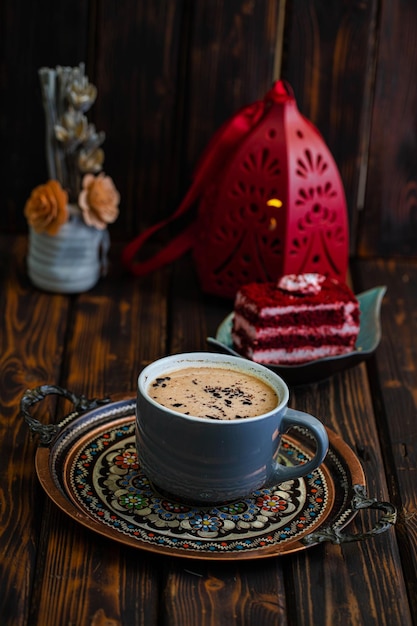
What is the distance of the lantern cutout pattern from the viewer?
4.86 feet

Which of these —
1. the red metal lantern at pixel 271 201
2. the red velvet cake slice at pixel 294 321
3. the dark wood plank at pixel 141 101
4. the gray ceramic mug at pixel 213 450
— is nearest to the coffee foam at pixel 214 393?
the gray ceramic mug at pixel 213 450

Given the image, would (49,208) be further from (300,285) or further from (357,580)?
(357,580)

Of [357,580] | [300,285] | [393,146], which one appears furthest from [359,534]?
[393,146]

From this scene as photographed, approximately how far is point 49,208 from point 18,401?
38 cm

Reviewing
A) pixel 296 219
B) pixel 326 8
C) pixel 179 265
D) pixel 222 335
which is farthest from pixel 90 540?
pixel 326 8

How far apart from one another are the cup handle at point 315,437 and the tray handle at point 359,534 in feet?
0.20

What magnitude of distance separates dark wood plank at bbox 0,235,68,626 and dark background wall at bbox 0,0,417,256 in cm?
23

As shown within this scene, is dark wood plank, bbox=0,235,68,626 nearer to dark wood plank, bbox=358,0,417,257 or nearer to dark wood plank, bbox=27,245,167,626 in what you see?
dark wood plank, bbox=27,245,167,626

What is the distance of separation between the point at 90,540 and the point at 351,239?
1.01 metres

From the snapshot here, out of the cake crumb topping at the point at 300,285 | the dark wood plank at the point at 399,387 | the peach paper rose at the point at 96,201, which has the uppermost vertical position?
the peach paper rose at the point at 96,201

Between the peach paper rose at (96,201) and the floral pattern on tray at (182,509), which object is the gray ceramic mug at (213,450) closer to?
the floral pattern on tray at (182,509)

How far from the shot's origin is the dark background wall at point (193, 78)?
165 centimetres

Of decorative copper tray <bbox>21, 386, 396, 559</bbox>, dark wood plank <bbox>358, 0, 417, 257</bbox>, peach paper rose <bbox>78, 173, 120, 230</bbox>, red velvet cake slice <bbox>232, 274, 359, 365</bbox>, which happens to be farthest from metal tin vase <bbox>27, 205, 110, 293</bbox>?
dark wood plank <bbox>358, 0, 417, 257</bbox>

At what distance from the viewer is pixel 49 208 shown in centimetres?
147
